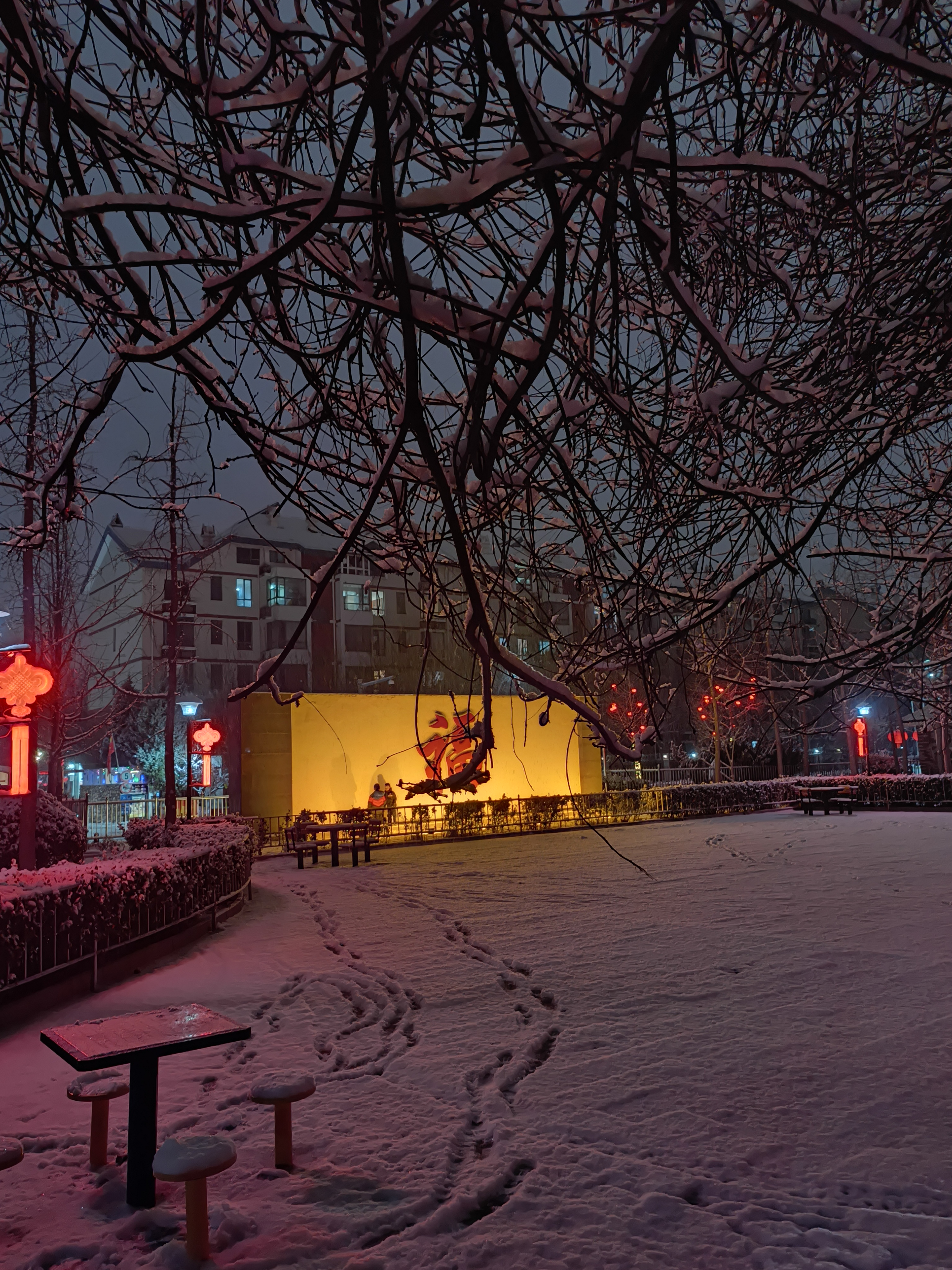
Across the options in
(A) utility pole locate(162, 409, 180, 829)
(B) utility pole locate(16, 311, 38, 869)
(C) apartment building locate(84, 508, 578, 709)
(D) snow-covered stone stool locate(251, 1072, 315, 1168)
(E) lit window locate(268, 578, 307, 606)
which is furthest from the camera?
(E) lit window locate(268, 578, 307, 606)

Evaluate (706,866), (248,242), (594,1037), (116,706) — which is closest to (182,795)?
(116,706)

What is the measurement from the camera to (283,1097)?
4.27 m

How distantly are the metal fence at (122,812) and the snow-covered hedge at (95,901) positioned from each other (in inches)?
378

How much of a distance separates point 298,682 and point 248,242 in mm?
40709

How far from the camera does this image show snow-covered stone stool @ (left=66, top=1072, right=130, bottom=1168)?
4.41 metres

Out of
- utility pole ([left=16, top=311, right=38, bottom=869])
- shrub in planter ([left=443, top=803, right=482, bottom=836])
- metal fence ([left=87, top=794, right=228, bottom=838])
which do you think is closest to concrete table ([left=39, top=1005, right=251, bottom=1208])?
utility pole ([left=16, top=311, right=38, bottom=869])

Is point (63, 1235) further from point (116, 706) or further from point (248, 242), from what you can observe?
point (116, 706)

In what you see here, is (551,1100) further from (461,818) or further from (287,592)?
(287,592)

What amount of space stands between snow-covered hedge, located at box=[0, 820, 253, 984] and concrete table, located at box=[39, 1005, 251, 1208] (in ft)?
9.43

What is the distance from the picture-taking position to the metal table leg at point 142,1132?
4.13m

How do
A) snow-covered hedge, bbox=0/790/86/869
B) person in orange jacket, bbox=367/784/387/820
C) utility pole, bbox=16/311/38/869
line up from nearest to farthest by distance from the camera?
utility pole, bbox=16/311/38/869, snow-covered hedge, bbox=0/790/86/869, person in orange jacket, bbox=367/784/387/820

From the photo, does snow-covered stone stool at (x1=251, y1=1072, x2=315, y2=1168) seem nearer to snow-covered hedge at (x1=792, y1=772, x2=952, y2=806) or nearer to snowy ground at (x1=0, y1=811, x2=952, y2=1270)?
snowy ground at (x1=0, y1=811, x2=952, y2=1270)

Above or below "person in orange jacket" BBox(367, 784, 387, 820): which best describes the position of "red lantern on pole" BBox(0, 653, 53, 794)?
above

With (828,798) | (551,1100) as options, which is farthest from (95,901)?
(828,798)
